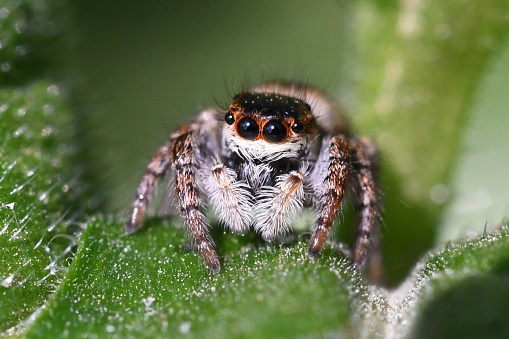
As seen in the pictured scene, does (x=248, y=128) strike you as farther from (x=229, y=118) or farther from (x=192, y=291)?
(x=192, y=291)

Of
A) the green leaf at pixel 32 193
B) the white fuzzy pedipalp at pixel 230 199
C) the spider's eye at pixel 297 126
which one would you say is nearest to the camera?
the green leaf at pixel 32 193

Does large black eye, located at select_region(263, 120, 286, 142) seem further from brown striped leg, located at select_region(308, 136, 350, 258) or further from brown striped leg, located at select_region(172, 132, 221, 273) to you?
brown striped leg, located at select_region(172, 132, 221, 273)

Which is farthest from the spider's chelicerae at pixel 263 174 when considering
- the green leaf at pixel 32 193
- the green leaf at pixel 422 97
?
the green leaf at pixel 422 97

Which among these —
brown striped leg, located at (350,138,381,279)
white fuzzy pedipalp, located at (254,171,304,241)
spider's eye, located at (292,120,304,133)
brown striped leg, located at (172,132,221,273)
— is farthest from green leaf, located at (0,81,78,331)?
brown striped leg, located at (350,138,381,279)

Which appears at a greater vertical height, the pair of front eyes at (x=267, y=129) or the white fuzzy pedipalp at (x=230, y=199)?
the pair of front eyes at (x=267, y=129)

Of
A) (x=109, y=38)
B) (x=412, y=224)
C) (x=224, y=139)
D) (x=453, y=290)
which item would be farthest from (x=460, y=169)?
(x=109, y=38)

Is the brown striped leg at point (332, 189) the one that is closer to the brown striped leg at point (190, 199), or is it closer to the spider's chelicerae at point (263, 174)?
the spider's chelicerae at point (263, 174)
